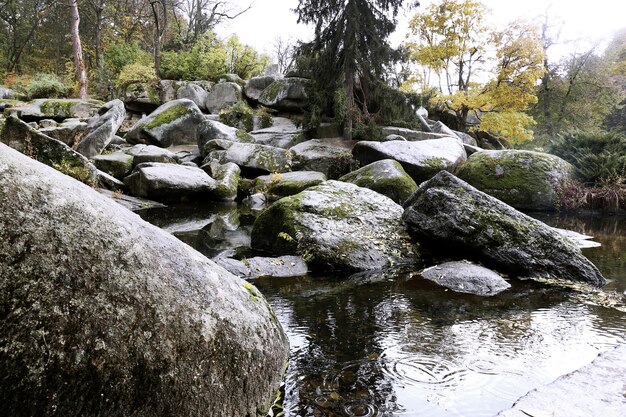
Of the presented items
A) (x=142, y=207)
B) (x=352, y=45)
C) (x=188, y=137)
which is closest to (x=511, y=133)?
(x=352, y=45)

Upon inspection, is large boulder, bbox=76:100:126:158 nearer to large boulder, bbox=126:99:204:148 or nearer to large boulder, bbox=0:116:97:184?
large boulder, bbox=126:99:204:148

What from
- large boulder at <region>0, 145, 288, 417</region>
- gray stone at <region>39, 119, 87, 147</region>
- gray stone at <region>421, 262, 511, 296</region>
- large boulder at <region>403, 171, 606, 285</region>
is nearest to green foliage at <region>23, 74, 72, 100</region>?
gray stone at <region>39, 119, 87, 147</region>

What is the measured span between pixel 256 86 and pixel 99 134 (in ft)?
32.4

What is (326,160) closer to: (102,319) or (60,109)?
(102,319)

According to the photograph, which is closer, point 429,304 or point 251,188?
point 429,304

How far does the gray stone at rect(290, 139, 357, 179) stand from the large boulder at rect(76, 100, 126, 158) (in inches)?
247

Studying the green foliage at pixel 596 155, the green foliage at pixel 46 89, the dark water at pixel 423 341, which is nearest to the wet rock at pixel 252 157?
the dark water at pixel 423 341

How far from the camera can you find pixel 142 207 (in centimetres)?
1038

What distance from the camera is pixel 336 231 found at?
608 cm

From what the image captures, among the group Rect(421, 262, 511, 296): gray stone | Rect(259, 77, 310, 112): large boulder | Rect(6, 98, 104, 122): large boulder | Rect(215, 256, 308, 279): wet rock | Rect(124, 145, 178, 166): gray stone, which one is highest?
Rect(259, 77, 310, 112): large boulder

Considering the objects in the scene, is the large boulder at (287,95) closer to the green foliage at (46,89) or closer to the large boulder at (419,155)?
the large boulder at (419,155)

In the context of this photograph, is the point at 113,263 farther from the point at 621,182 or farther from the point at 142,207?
the point at 621,182

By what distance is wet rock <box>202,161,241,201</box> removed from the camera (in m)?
12.0

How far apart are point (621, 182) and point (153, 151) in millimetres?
14923
